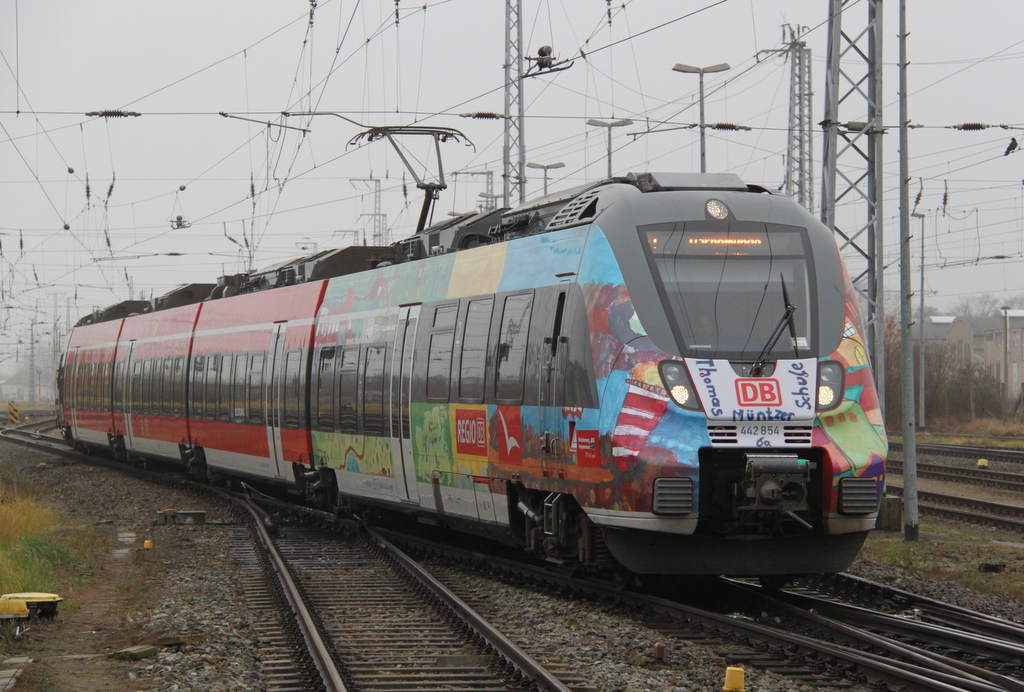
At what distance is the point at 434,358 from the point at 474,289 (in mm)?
1131

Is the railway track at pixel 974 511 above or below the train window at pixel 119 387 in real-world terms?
below

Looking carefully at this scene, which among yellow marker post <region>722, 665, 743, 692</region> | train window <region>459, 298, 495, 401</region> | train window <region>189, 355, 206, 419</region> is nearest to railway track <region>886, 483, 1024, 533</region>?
Result: train window <region>459, 298, 495, 401</region>

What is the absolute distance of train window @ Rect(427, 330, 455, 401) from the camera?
41.3ft

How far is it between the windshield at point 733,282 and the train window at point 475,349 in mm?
2599

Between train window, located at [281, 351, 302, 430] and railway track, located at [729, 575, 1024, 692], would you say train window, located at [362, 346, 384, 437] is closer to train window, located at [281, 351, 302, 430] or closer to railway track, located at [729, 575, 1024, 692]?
train window, located at [281, 351, 302, 430]

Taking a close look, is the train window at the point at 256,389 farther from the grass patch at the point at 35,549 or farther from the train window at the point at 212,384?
the grass patch at the point at 35,549

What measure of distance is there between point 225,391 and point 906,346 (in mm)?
12233

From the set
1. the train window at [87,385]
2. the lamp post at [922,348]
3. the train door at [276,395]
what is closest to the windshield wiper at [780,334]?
the train door at [276,395]

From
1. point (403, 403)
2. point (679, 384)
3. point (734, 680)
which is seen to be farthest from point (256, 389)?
point (734, 680)

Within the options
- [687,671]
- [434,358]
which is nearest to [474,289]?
[434,358]

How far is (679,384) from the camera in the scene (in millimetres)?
9008

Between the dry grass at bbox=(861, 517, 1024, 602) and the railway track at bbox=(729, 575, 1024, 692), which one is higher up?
the railway track at bbox=(729, 575, 1024, 692)

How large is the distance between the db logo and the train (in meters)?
0.01

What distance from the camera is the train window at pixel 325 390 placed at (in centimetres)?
1606
